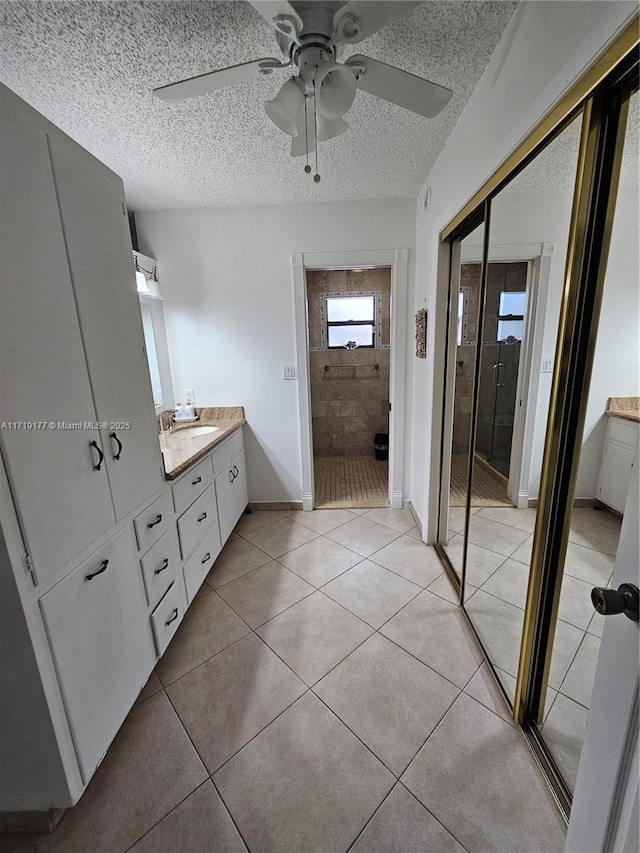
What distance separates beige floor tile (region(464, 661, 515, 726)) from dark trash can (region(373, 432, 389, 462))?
2.98 metres

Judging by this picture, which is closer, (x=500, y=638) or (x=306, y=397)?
(x=500, y=638)

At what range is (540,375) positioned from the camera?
133 centimetres

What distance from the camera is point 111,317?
4.06ft

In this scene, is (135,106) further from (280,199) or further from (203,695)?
(203,695)

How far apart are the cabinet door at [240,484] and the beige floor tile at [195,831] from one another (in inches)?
67.9

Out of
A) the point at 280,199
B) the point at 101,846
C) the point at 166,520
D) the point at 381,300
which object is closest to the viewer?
the point at 101,846

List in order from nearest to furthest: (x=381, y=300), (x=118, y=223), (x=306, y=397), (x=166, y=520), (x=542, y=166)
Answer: (x=542, y=166) < (x=118, y=223) < (x=166, y=520) < (x=306, y=397) < (x=381, y=300)

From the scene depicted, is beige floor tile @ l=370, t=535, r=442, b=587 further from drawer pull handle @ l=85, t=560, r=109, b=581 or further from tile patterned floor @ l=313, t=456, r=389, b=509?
drawer pull handle @ l=85, t=560, r=109, b=581

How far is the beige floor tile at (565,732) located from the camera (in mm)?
1148

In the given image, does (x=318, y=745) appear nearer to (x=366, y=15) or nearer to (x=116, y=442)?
(x=116, y=442)

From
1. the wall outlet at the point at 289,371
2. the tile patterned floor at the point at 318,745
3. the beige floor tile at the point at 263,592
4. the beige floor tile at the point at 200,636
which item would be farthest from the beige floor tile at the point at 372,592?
the wall outlet at the point at 289,371

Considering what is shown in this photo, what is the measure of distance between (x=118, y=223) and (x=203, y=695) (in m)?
2.00

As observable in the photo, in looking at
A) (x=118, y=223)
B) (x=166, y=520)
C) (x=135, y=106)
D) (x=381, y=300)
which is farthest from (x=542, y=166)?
(x=381, y=300)

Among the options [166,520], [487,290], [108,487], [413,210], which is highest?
[413,210]
